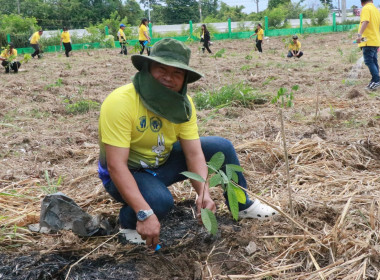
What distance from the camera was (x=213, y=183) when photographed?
1502 mm

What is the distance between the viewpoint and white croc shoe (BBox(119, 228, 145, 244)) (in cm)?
192

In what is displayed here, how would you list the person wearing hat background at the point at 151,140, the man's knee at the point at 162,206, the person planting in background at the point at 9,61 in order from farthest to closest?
the person planting in background at the point at 9,61
the man's knee at the point at 162,206
the person wearing hat background at the point at 151,140

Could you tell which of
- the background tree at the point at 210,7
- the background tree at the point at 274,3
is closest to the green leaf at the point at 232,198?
the background tree at the point at 274,3

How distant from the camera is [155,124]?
1.90m

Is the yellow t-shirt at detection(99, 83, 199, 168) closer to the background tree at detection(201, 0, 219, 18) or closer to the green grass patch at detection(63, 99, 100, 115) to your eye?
the green grass patch at detection(63, 99, 100, 115)

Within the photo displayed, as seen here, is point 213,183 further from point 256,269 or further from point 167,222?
point 167,222

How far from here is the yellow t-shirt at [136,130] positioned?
1.74 metres

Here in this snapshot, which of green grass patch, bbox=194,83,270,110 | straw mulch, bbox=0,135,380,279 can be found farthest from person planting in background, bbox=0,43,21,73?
straw mulch, bbox=0,135,380,279

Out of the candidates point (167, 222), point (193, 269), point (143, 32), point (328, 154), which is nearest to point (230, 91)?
point (328, 154)

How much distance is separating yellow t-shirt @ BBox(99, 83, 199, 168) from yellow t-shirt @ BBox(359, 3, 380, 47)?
184 inches

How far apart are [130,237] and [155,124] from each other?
1.73ft

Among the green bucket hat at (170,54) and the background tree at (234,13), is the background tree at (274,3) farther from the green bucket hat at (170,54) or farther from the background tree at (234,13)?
the green bucket hat at (170,54)

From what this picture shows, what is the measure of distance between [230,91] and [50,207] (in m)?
3.51

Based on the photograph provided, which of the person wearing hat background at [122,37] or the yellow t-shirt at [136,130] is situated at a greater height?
the person wearing hat background at [122,37]
